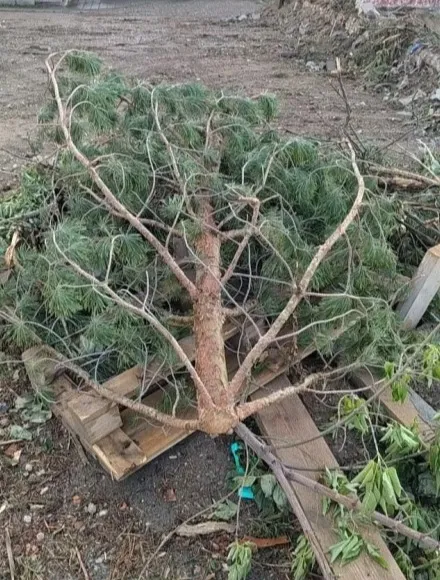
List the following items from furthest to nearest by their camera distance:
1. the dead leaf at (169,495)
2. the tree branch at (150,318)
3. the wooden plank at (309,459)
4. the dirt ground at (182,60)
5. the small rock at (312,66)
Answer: the small rock at (312,66)
the dirt ground at (182,60)
the dead leaf at (169,495)
the tree branch at (150,318)
the wooden plank at (309,459)

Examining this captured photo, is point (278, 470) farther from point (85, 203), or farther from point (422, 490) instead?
point (85, 203)

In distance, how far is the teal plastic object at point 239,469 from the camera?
6.37 feet

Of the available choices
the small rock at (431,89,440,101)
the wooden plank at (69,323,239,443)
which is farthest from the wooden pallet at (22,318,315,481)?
the small rock at (431,89,440,101)

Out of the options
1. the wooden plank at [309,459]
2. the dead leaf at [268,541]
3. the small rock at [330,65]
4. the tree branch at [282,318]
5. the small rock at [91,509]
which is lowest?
the dead leaf at [268,541]

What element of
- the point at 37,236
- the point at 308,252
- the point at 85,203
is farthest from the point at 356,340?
the point at 37,236

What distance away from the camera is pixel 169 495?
6.48ft

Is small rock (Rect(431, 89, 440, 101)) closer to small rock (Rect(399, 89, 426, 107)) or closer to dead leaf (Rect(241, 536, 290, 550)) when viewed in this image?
small rock (Rect(399, 89, 426, 107))

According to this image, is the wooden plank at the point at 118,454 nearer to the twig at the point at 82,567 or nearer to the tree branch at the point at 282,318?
the twig at the point at 82,567

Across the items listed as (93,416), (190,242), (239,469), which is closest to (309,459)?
(239,469)

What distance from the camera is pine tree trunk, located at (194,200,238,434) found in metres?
1.83

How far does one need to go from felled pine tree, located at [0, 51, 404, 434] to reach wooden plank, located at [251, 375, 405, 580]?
0.50 feet

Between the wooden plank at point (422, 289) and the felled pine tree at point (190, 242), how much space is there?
108 mm

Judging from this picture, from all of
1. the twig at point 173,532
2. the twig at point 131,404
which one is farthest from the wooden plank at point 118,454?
the twig at point 173,532

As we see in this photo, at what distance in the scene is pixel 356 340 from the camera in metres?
2.25
